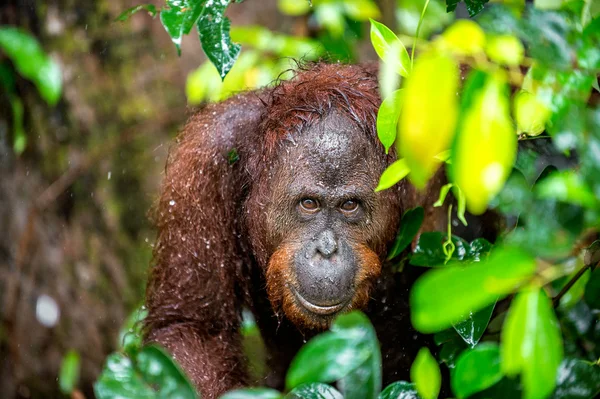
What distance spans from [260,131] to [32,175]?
239 cm

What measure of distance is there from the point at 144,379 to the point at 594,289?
139 cm

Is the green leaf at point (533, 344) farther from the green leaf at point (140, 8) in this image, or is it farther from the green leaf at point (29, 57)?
the green leaf at point (29, 57)

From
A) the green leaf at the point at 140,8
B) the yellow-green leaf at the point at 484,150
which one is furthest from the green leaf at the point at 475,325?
the green leaf at the point at 140,8

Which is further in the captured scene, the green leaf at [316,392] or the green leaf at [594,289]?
the green leaf at [594,289]

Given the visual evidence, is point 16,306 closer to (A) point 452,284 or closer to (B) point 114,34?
(B) point 114,34

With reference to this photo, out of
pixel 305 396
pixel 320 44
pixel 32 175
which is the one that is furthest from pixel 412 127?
pixel 32 175

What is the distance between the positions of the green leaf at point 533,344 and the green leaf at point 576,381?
650mm

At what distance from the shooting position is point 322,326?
112 inches

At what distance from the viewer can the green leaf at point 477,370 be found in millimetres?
1394

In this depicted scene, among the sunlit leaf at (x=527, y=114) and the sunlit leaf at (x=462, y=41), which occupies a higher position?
the sunlit leaf at (x=462, y=41)

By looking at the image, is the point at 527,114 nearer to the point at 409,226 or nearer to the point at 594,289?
the point at 594,289

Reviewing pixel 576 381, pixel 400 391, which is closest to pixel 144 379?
pixel 400 391

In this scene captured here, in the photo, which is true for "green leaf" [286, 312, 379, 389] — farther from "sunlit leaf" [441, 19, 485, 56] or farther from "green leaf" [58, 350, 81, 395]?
"green leaf" [58, 350, 81, 395]

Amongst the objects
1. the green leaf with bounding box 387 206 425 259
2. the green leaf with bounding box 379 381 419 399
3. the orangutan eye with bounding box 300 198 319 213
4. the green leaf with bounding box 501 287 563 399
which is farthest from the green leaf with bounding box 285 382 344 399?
the orangutan eye with bounding box 300 198 319 213
